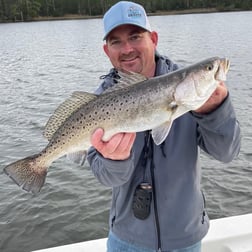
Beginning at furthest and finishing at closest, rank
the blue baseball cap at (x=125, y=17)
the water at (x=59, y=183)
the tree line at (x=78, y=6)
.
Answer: the tree line at (x=78, y=6) < the water at (x=59, y=183) < the blue baseball cap at (x=125, y=17)

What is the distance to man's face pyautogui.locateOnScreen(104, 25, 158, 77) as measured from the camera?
3092 mm

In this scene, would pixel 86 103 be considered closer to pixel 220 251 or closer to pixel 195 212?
pixel 195 212

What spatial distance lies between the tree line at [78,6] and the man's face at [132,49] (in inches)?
3638

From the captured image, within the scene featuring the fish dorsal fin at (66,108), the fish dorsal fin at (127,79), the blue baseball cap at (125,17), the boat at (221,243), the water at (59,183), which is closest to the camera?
the fish dorsal fin at (127,79)

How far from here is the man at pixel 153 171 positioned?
2803 mm

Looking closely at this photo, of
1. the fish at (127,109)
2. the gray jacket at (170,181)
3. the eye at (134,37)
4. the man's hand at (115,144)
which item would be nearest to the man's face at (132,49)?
the eye at (134,37)

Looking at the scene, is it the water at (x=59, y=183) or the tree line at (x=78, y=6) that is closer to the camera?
the water at (x=59, y=183)

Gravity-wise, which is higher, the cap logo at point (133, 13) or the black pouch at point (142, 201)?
the cap logo at point (133, 13)

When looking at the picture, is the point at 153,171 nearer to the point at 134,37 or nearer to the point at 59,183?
the point at 134,37

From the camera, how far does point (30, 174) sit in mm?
3141

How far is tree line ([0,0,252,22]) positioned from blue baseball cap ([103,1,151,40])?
92.3 meters

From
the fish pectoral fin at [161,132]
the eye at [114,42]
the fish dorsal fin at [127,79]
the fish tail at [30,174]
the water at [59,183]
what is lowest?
the water at [59,183]

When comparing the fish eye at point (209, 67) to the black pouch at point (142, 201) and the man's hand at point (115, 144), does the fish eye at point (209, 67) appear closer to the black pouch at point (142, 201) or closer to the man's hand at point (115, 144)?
the man's hand at point (115, 144)

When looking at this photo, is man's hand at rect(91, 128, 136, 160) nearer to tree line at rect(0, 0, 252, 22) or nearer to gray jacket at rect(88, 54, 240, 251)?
gray jacket at rect(88, 54, 240, 251)
